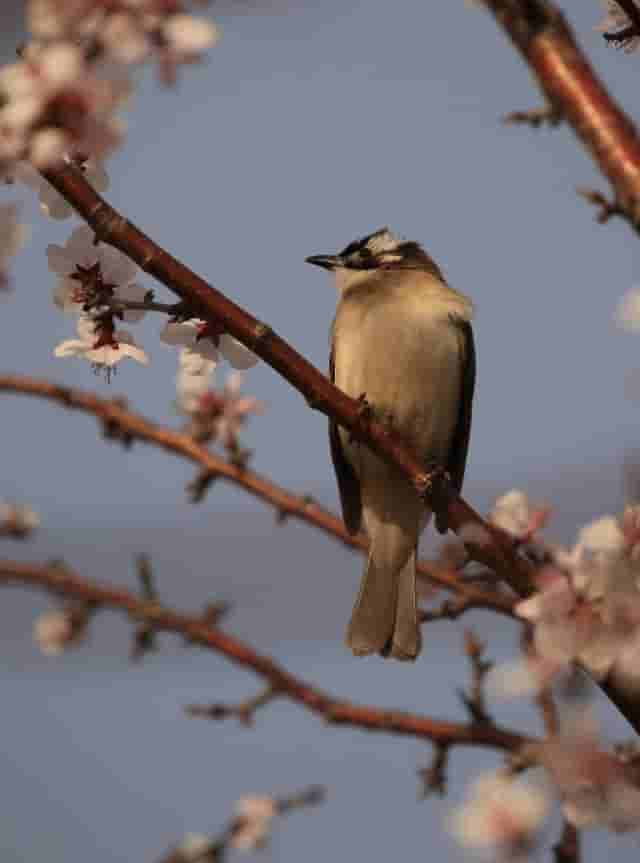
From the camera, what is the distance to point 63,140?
1.43 metres

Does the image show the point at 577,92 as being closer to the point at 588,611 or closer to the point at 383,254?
the point at 588,611

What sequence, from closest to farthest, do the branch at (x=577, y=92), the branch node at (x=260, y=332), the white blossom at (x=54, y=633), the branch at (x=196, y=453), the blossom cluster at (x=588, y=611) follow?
the branch at (x=577, y=92)
the blossom cluster at (x=588, y=611)
the branch node at (x=260, y=332)
the branch at (x=196, y=453)
the white blossom at (x=54, y=633)

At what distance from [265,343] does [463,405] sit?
2.29 m

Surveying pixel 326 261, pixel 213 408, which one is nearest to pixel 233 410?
pixel 213 408

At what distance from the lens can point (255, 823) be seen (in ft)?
13.0

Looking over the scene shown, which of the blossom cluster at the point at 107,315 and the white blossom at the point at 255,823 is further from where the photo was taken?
the white blossom at the point at 255,823

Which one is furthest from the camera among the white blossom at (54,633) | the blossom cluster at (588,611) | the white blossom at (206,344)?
the white blossom at (54,633)

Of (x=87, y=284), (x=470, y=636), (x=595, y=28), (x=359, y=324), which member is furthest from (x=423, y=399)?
(x=595, y=28)

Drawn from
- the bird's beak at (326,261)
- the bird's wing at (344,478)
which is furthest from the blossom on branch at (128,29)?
the bird's beak at (326,261)

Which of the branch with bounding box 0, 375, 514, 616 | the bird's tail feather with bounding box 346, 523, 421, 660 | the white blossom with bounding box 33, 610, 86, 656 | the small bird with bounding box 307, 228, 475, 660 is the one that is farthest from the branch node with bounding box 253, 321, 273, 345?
the white blossom with bounding box 33, 610, 86, 656

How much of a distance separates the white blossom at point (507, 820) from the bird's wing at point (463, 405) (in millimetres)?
2289

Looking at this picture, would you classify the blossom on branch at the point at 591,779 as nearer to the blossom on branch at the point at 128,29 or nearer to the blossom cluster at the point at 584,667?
the blossom cluster at the point at 584,667

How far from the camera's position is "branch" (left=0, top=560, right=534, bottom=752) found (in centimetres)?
228

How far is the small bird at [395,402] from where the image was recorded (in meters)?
3.66
